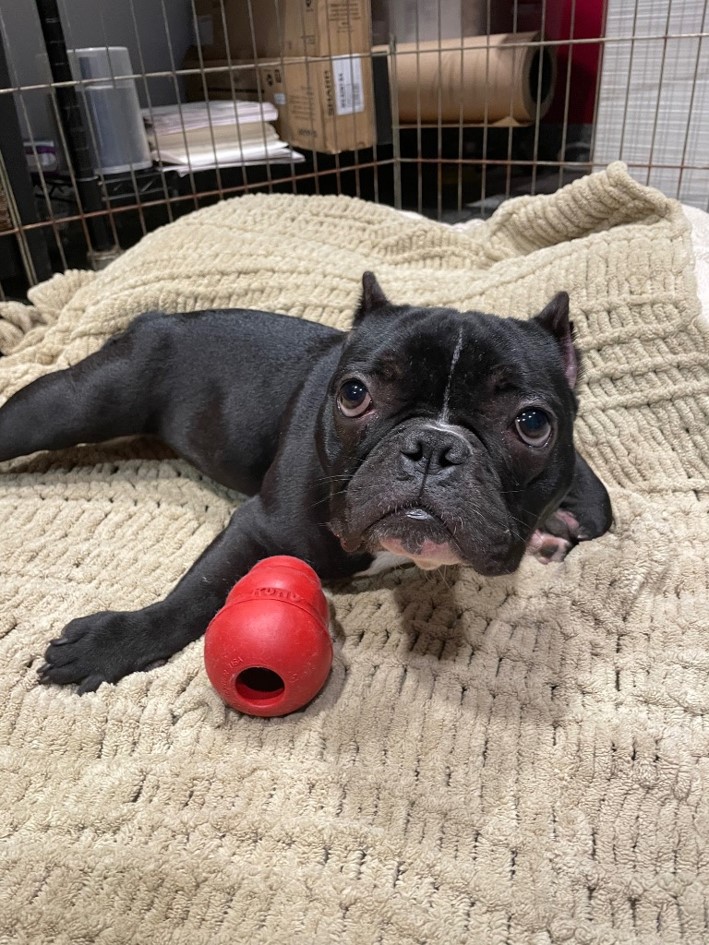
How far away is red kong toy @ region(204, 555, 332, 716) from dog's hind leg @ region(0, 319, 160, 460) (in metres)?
0.87

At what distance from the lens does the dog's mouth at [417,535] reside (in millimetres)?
1229

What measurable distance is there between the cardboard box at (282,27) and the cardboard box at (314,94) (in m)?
0.06

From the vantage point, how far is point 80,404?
211cm

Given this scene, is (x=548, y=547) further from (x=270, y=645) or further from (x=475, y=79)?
(x=475, y=79)

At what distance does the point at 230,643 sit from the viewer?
51.1 inches

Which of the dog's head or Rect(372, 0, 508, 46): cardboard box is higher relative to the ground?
Rect(372, 0, 508, 46): cardboard box

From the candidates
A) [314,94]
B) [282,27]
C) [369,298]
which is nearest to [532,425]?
[369,298]

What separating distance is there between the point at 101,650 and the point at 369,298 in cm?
90

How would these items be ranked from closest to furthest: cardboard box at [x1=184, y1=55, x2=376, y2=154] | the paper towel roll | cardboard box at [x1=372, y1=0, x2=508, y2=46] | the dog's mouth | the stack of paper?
the dog's mouth, the stack of paper, cardboard box at [x1=184, y1=55, x2=376, y2=154], the paper towel roll, cardboard box at [x1=372, y1=0, x2=508, y2=46]

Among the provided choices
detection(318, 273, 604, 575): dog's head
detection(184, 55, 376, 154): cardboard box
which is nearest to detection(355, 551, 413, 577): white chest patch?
detection(318, 273, 604, 575): dog's head

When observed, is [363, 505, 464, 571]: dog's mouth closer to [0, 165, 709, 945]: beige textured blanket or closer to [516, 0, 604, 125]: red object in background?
[0, 165, 709, 945]: beige textured blanket

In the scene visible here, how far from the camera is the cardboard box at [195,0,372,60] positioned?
3.38 m

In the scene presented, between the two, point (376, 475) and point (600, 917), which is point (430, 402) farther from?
point (600, 917)

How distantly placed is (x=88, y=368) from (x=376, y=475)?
1.18m
